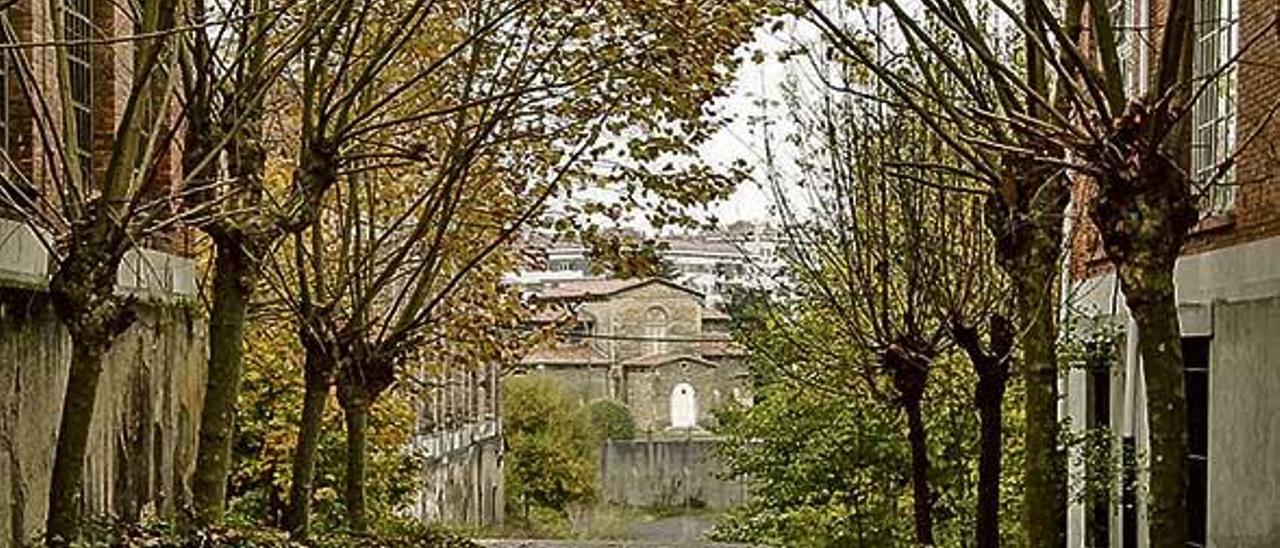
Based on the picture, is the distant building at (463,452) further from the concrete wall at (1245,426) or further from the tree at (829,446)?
the concrete wall at (1245,426)

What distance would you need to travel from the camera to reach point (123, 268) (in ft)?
42.4

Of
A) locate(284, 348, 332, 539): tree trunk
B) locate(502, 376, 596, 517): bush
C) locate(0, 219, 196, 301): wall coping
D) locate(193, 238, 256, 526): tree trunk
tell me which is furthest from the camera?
locate(502, 376, 596, 517): bush

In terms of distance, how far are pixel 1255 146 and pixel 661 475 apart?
2849 centimetres

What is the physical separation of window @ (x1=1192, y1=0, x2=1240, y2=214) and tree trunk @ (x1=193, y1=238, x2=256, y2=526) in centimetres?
658

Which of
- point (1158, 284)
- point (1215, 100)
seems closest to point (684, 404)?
point (1215, 100)

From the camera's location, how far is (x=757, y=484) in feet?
78.4

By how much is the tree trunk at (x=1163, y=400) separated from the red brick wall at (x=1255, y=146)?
4.05m

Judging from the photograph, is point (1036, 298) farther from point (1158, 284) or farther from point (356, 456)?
point (356, 456)

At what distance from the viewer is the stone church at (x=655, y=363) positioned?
39.3m

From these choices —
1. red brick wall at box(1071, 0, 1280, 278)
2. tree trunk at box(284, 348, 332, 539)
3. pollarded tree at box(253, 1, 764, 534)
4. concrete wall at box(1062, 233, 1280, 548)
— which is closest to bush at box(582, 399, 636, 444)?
pollarded tree at box(253, 1, 764, 534)

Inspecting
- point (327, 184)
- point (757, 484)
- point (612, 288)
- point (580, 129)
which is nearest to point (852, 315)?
point (580, 129)

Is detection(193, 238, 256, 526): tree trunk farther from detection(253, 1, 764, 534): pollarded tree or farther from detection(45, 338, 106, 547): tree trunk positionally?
detection(45, 338, 106, 547): tree trunk

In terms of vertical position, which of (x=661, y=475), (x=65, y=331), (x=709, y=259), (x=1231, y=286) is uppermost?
(x=709, y=259)

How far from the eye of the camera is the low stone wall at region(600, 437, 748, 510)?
130ft
